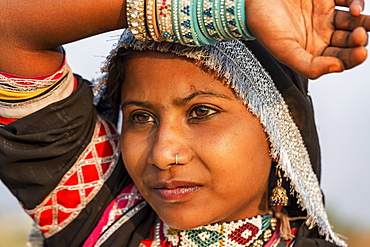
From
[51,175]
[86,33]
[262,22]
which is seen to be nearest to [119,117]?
[51,175]

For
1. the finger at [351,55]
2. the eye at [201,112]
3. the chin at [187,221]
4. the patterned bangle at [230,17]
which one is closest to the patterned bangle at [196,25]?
the patterned bangle at [230,17]

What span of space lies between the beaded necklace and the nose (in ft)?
1.50

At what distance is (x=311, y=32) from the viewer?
1.82 meters

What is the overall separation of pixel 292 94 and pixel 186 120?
0.52m

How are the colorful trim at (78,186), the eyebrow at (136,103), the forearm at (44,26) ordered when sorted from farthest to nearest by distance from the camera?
the colorful trim at (78,186)
the eyebrow at (136,103)
the forearm at (44,26)

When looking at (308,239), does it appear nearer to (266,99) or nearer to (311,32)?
(266,99)

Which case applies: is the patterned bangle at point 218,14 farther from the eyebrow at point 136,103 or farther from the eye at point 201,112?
the eyebrow at point 136,103

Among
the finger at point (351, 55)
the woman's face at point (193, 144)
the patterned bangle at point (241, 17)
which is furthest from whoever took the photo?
the woman's face at point (193, 144)

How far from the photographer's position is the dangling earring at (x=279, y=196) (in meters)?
2.39

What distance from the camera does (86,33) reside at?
216 cm

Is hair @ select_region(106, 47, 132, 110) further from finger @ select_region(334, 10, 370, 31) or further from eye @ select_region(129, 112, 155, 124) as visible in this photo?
finger @ select_region(334, 10, 370, 31)

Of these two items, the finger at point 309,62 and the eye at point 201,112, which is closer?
the finger at point 309,62

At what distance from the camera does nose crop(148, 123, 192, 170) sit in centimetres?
215

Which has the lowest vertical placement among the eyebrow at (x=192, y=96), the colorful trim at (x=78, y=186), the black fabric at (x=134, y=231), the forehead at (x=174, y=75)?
the black fabric at (x=134, y=231)
